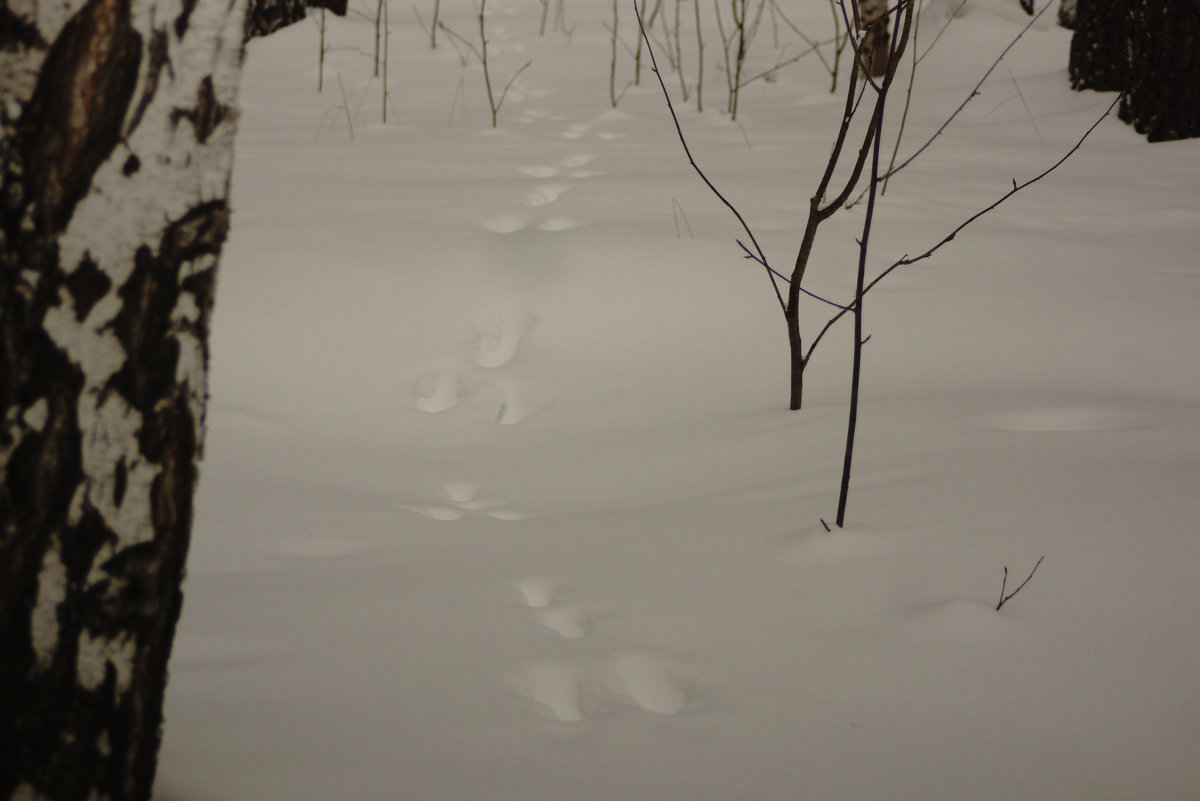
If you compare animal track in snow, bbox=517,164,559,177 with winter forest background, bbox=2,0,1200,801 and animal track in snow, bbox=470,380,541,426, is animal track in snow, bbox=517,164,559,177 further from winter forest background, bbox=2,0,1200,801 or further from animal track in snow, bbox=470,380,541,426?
animal track in snow, bbox=470,380,541,426

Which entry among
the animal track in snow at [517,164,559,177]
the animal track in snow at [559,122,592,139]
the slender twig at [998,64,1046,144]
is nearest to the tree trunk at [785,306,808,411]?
the animal track in snow at [517,164,559,177]

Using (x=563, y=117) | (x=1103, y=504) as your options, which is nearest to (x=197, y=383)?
(x=1103, y=504)

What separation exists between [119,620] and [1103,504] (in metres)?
0.97

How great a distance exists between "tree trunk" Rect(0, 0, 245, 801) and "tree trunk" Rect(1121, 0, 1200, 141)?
3.01 meters

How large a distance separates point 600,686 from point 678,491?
491 millimetres

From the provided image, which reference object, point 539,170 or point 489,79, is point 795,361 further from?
point 489,79

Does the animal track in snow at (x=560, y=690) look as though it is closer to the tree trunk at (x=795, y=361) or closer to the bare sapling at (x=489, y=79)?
the tree trunk at (x=795, y=361)

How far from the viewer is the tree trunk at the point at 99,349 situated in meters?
0.54

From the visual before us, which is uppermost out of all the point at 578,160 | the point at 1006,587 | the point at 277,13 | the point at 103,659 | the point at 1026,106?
the point at 277,13

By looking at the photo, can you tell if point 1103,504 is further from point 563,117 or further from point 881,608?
point 563,117

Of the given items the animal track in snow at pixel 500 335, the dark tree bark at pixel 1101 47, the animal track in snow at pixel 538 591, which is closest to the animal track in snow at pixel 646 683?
the animal track in snow at pixel 538 591

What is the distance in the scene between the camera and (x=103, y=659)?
604 millimetres

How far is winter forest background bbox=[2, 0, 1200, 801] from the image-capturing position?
78cm

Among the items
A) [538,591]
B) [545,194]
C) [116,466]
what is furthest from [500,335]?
[116,466]
